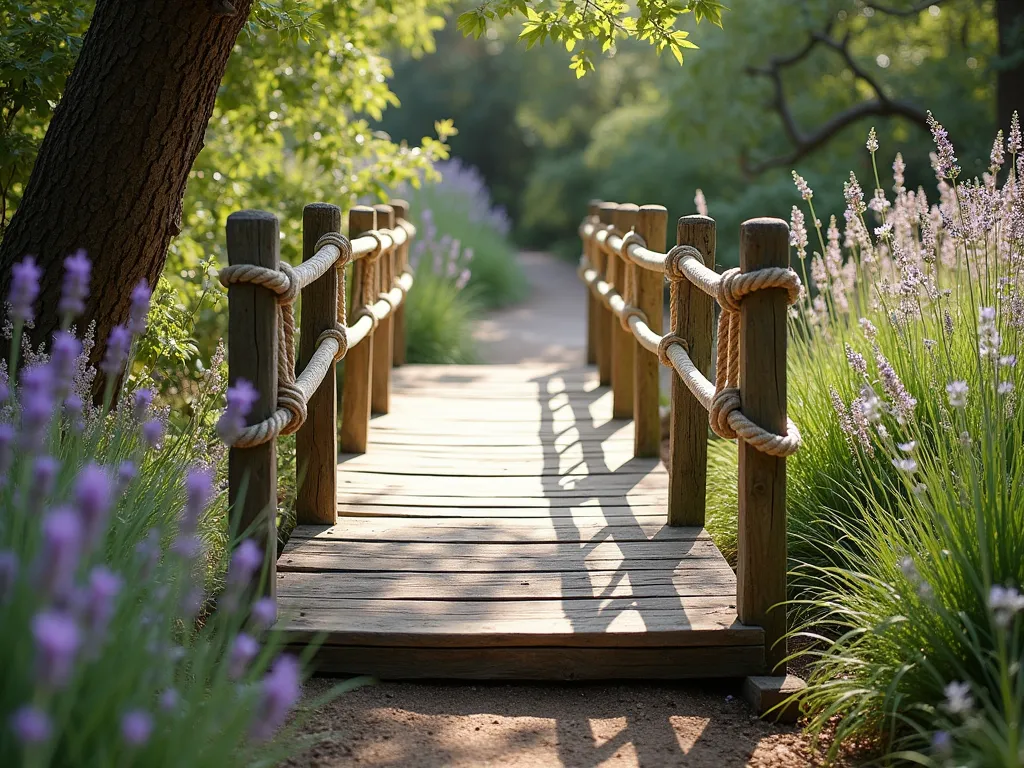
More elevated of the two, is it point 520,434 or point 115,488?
point 115,488

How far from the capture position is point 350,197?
21.3ft

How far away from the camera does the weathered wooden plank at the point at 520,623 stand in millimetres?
3162

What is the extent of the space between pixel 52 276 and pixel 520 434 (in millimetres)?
2804

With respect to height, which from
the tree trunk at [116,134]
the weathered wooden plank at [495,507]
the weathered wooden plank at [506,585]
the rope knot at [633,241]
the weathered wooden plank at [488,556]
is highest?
the tree trunk at [116,134]

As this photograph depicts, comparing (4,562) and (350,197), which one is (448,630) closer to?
(4,562)

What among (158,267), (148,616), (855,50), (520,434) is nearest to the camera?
(148,616)

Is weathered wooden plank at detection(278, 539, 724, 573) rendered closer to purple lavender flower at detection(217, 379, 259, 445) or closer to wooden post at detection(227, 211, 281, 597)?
wooden post at detection(227, 211, 281, 597)

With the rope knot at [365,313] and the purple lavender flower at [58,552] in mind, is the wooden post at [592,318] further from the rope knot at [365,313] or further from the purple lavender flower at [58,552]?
the purple lavender flower at [58,552]

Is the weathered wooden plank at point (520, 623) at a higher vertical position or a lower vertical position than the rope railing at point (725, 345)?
lower

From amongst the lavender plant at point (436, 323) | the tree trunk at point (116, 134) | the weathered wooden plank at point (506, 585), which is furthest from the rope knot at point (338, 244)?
the lavender plant at point (436, 323)

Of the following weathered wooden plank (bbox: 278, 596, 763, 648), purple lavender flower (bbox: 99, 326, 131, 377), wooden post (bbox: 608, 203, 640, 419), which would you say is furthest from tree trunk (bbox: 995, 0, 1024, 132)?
purple lavender flower (bbox: 99, 326, 131, 377)

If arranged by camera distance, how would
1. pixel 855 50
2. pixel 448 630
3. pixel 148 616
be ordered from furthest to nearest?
pixel 855 50
pixel 448 630
pixel 148 616

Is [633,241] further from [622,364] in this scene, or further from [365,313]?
[365,313]

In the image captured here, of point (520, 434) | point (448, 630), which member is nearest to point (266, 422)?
point (448, 630)
